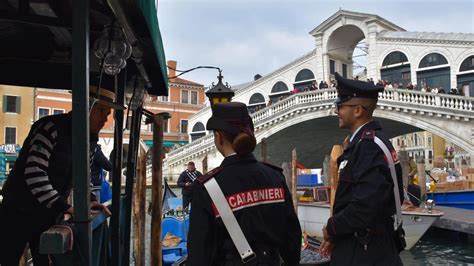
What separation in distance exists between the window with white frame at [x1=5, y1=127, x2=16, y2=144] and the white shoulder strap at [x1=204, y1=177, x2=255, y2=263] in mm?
27942

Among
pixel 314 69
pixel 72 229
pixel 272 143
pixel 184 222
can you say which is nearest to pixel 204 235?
pixel 72 229

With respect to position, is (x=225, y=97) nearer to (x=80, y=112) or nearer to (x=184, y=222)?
(x=184, y=222)

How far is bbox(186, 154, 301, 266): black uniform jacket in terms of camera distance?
5.79 ft

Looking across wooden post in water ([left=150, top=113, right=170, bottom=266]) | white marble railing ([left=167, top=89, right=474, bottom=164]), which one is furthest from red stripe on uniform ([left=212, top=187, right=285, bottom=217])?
white marble railing ([left=167, top=89, right=474, bottom=164])

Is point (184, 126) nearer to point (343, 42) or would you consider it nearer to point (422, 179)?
point (343, 42)

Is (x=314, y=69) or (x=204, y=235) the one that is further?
(x=314, y=69)

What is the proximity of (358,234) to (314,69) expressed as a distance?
2889 cm

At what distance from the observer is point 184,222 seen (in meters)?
7.77

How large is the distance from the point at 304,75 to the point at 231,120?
29573 mm

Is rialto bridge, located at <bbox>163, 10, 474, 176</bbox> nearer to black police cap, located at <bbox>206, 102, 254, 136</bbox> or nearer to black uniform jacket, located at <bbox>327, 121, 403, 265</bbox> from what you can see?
black uniform jacket, located at <bbox>327, 121, 403, 265</bbox>

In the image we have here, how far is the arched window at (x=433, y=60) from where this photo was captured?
2447cm

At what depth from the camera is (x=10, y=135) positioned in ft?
87.9

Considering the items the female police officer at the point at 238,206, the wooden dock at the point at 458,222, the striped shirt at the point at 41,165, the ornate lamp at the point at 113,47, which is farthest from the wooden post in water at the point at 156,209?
the wooden dock at the point at 458,222

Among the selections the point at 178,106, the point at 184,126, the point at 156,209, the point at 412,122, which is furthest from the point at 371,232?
the point at 184,126
